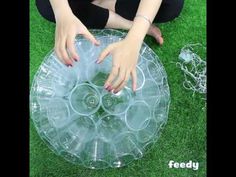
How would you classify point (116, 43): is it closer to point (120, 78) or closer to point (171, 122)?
point (120, 78)

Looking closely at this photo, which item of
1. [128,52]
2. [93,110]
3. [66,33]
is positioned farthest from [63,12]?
[93,110]

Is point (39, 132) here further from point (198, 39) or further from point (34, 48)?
point (198, 39)

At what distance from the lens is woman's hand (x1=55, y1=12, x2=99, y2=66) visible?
954 mm

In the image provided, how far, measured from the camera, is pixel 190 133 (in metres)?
1.28

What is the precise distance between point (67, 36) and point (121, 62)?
141 mm

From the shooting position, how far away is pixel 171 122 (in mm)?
1278

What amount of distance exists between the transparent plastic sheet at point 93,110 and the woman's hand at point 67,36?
16 cm

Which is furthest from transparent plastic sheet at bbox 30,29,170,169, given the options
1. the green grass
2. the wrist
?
the wrist

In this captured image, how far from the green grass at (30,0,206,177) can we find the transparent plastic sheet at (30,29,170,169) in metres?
0.03

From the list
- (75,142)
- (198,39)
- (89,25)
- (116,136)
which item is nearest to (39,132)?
(75,142)

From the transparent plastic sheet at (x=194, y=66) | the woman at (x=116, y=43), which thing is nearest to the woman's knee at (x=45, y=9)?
the woman at (x=116, y=43)

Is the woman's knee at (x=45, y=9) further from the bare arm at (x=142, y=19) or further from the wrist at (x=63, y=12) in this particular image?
the bare arm at (x=142, y=19)

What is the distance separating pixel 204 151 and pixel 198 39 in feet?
1.16

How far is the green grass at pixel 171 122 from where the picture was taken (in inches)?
49.2
